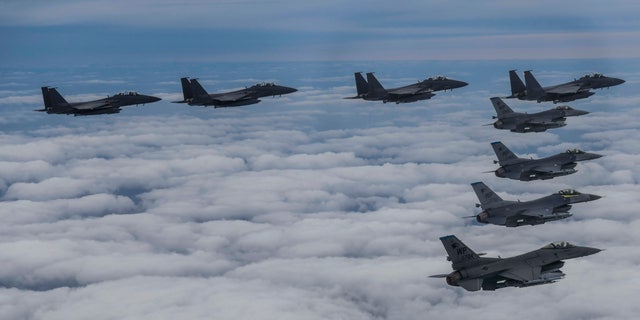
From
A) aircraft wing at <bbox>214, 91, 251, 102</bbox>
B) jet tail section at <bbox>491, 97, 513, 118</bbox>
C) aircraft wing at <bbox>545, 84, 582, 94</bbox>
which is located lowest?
jet tail section at <bbox>491, 97, 513, 118</bbox>

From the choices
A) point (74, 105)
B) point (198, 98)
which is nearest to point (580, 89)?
point (198, 98)

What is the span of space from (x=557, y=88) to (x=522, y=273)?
49.3 metres

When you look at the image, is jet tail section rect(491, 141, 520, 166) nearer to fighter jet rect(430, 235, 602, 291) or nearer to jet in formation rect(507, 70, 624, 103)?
jet in formation rect(507, 70, 624, 103)

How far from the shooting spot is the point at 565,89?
12125cm

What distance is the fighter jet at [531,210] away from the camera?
98750 mm

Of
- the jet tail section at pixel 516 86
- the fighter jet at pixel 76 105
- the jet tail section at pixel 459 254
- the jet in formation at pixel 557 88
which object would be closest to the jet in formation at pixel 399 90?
the jet tail section at pixel 516 86

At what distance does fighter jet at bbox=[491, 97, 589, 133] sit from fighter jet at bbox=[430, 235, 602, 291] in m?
34.4

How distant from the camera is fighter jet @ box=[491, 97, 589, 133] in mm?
116438

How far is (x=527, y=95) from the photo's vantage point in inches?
4887

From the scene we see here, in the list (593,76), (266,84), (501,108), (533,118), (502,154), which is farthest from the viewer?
(266,84)

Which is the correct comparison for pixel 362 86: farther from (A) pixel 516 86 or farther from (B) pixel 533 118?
(B) pixel 533 118

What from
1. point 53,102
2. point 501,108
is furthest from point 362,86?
point 53,102

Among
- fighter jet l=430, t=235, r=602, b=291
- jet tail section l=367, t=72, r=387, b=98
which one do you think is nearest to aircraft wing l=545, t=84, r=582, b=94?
jet tail section l=367, t=72, r=387, b=98

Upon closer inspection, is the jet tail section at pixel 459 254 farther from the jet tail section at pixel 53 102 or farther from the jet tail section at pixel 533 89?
the jet tail section at pixel 53 102
